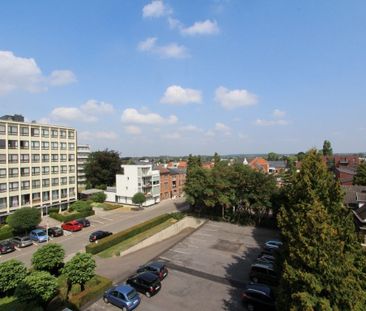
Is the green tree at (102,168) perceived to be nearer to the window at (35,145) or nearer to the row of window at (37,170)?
the row of window at (37,170)

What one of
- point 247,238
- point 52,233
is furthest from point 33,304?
point 247,238

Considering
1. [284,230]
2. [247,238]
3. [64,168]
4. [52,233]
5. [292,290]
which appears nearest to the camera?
[292,290]

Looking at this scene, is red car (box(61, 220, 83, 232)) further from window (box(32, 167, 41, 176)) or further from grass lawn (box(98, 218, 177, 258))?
window (box(32, 167, 41, 176))

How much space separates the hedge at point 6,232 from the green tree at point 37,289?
74.6ft

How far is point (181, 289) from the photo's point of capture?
2189cm

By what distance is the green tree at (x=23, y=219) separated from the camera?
36750 mm

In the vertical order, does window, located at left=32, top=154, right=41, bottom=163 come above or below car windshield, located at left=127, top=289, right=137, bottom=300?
above

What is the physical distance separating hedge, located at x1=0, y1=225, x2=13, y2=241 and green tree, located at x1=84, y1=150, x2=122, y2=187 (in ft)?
105

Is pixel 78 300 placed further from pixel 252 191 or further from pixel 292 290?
pixel 252 191

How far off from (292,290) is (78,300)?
603 inches

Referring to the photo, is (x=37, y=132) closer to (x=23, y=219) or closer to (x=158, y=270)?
(x=23, y=219)

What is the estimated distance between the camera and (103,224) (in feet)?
148

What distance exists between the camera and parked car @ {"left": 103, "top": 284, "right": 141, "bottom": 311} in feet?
61.4

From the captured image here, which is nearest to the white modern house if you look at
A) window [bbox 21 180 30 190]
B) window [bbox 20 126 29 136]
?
window [bbox 21 180 30 190]
